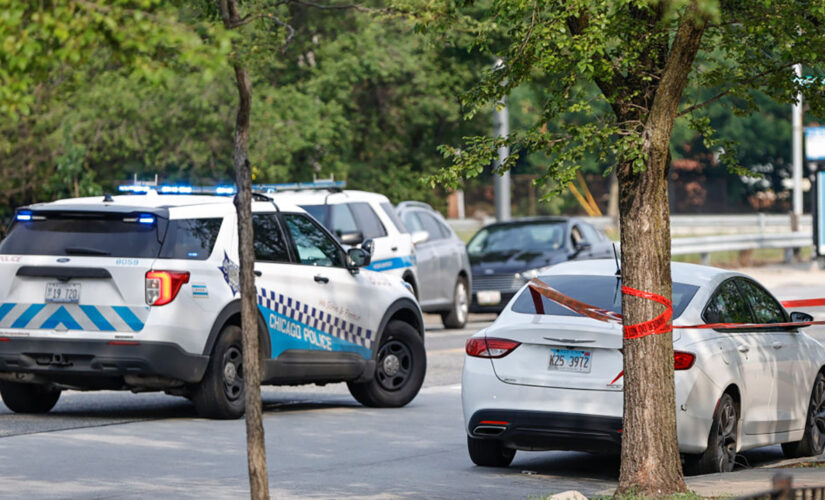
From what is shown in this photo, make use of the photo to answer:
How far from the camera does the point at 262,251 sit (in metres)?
12.2

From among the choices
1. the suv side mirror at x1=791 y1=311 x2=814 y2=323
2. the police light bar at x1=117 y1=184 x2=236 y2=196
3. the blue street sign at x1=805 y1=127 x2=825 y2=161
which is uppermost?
the blue street sign at x1=805 y1=127 x2=825 y2=161

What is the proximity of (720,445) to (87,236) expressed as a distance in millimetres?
5225

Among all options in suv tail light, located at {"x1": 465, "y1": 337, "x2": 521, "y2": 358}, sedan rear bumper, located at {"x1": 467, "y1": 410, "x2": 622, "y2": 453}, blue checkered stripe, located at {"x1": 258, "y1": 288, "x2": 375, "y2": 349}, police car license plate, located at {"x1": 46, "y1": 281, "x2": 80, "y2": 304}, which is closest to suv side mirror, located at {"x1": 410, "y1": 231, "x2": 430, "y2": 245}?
blue checkered stripe, located at {"x1": 258, "y1": 288, "x2": 375, "y2": 349}

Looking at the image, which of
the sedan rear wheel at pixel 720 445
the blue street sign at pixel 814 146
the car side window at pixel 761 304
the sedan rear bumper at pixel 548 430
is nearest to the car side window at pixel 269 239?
the sedan rear bumper at pixel 548 430

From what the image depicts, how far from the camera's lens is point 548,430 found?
913 cm

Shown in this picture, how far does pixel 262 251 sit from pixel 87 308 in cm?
166

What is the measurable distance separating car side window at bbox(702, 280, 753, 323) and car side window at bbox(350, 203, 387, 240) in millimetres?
8537

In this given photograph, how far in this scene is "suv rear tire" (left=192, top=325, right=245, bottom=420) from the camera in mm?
11414

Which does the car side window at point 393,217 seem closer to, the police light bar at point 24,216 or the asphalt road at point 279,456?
the asphalt road at point 279,456

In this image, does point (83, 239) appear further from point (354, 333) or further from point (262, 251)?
point (354, 333)

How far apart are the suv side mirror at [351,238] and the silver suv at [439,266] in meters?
2.51

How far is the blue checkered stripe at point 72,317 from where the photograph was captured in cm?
1110

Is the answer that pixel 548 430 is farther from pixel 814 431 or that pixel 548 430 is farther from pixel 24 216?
pixel 24 216

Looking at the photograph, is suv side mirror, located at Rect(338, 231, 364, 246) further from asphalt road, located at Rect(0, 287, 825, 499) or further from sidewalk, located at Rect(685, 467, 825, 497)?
sidewalk, located at Rect(685, 467, 825, 497)
